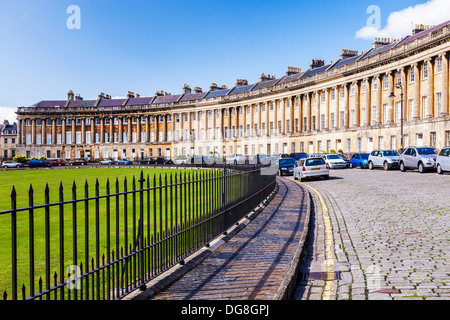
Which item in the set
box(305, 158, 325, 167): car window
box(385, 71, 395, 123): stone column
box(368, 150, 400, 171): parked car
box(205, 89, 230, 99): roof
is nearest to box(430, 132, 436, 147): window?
box(385, 71, 395, 123): stone column

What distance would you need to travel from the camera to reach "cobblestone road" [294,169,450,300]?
18.5 ft

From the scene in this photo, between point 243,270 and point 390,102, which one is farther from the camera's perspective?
point 390,102

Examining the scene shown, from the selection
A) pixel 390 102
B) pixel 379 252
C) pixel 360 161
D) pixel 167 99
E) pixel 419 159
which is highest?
pixel 167 99

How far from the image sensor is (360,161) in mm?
41219

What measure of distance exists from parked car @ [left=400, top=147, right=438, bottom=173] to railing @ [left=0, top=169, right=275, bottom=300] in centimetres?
1876

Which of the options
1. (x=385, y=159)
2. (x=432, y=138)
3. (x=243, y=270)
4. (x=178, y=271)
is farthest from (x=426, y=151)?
(x=178, y=271)

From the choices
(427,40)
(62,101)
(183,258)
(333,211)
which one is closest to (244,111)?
(427,40)

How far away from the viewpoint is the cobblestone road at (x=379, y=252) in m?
5.64

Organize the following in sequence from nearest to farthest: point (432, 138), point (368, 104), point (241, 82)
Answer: point (432, 138)
point (368, 104)
point (241, 82)

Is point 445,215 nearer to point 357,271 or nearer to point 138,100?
point 357,271

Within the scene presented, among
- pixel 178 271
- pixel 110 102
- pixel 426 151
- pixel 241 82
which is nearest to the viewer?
pixel 178 271

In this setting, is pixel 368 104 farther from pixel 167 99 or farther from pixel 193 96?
pixel 167 99

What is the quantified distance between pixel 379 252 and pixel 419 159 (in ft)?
80.5
